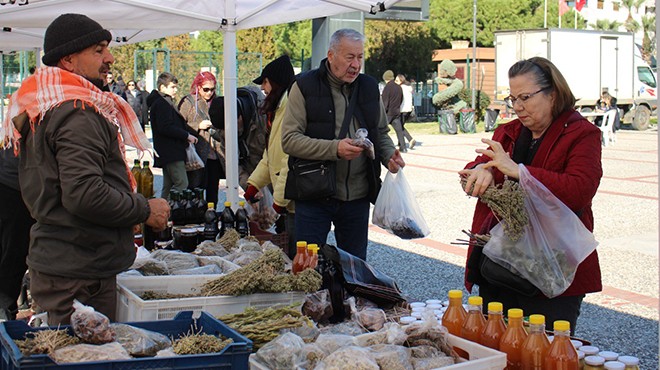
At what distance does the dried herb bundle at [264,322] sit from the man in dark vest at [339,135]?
1.64m

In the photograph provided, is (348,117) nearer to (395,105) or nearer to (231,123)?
(231,123)

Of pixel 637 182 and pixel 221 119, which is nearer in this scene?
pixel 221 119

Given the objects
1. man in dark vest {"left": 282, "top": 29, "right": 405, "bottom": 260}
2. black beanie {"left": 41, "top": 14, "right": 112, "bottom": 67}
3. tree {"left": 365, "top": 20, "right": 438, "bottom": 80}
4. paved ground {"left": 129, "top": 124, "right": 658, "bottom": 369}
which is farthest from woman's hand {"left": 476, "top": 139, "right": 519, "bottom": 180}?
tree {"left": 365, "top": 20, "right": 438, "bottom": 80}

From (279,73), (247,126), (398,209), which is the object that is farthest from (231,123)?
(398,209)

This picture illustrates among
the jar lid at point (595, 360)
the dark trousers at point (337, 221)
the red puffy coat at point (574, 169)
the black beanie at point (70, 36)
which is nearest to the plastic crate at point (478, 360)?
the jar lid at point (595, 360)

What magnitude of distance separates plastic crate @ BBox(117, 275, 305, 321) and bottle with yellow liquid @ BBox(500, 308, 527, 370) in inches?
39.8

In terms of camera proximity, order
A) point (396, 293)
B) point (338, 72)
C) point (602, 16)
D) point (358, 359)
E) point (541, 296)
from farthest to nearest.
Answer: point (602, 16)
point (338, 72)
point (396, 293)
point (541, 296)
point (358, 359)

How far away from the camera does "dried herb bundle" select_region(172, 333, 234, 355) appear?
2635 mm

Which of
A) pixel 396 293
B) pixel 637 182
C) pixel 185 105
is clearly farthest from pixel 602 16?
pixel 396 293

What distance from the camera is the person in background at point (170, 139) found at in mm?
9375

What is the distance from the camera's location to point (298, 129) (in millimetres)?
4844

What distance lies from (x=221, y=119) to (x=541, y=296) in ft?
14.5

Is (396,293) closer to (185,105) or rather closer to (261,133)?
(261,133)

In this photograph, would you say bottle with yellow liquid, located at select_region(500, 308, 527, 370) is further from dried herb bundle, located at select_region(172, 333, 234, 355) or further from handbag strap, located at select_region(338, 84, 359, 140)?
handbag strap, located at select_region(338, 84, 359, 140)
